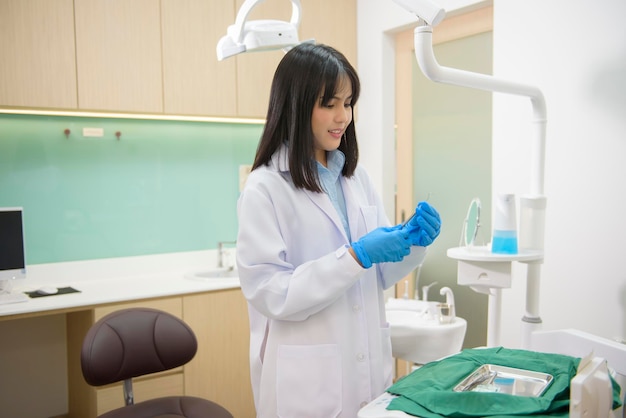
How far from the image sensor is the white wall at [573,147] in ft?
7.20

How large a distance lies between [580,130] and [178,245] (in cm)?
218

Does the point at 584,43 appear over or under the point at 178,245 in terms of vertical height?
over

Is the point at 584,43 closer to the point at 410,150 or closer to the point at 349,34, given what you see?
the point at 410,150

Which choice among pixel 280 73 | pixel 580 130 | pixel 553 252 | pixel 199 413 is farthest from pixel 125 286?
pixel 580 130

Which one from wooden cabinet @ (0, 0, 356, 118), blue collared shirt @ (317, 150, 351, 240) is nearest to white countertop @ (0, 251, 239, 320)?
wooden cabinet @ (0, 0, 356, 118)

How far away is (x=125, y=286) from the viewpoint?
2.74 m

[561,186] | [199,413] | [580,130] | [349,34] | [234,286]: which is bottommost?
[199,413]

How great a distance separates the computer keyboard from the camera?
234 cm

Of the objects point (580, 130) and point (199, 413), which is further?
point (580, 130)

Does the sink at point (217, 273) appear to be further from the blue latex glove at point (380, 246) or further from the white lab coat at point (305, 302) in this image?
the blue latex glove at point (380, 246)

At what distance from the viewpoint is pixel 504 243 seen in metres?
1.73

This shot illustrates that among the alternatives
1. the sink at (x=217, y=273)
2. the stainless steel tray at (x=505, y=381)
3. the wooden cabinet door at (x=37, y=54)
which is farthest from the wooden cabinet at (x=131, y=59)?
the stainless steel tray at (x=505, y=381)

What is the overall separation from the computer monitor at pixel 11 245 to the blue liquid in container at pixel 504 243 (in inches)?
79.2

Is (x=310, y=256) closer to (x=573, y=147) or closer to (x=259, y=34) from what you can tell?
(x=259, y=34)
